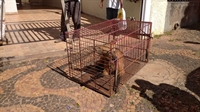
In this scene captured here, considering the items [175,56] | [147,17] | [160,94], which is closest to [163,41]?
[147,17]

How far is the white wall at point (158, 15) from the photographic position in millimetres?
5833

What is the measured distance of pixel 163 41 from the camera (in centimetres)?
590

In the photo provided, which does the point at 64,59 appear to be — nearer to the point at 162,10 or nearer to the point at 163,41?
the point at 163,41

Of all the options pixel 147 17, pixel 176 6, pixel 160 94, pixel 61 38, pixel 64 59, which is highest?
pixel 176 6

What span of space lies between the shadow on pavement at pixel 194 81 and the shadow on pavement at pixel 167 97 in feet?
0.70

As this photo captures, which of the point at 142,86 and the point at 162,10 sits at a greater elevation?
the point at 162,10

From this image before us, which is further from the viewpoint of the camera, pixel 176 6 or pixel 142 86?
pixel 176 6

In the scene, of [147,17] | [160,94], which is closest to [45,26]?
[147,17]

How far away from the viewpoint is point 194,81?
336cm

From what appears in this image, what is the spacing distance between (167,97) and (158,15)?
13.0 ft

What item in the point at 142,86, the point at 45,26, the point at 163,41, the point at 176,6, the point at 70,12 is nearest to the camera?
the point at 142,86

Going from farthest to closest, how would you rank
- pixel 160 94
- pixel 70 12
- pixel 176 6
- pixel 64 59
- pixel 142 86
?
pixel 176 6 → pixel 70 12 → pixel 64 59 → pixel 142 86 → pixel 160 94

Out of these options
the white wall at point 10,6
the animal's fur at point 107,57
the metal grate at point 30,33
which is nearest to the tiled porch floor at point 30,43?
the metal grate at point 30,33

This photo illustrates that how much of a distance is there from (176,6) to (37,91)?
619 cm
